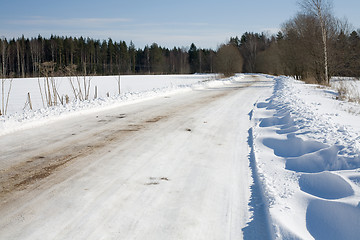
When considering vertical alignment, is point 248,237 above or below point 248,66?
below

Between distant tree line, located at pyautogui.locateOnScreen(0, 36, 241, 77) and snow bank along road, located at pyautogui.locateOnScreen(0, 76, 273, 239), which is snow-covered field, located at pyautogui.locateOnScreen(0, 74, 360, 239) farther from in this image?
distant tree line, located at pyautogui.locateOnScreen(0, 36, 241, 77)

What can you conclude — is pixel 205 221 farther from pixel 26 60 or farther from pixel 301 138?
pixel 26 60

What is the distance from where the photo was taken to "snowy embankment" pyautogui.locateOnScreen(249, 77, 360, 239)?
266 cm

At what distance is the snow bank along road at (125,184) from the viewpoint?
2793 millimetres

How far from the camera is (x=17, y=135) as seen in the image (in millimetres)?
6824

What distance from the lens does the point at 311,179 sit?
3732 mm

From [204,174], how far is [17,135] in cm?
493

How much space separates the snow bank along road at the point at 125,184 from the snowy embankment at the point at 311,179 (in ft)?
1.04

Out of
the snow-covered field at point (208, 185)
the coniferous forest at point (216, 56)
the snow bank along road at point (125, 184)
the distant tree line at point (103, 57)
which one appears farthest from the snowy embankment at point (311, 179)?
the distant tree line at point (103, 57)

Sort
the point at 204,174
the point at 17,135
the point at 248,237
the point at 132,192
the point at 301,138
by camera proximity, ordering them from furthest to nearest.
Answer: the point at 17,135 < the point at 301,138 < the point at 204,174 < the point at 132,192 < the point at 248,237

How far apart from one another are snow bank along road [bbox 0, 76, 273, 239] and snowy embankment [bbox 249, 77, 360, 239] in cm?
32

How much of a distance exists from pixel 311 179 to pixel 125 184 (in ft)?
7.94

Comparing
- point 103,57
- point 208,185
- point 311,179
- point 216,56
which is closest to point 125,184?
point 208,185

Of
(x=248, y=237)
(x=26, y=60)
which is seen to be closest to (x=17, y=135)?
(x=248, y=237)
